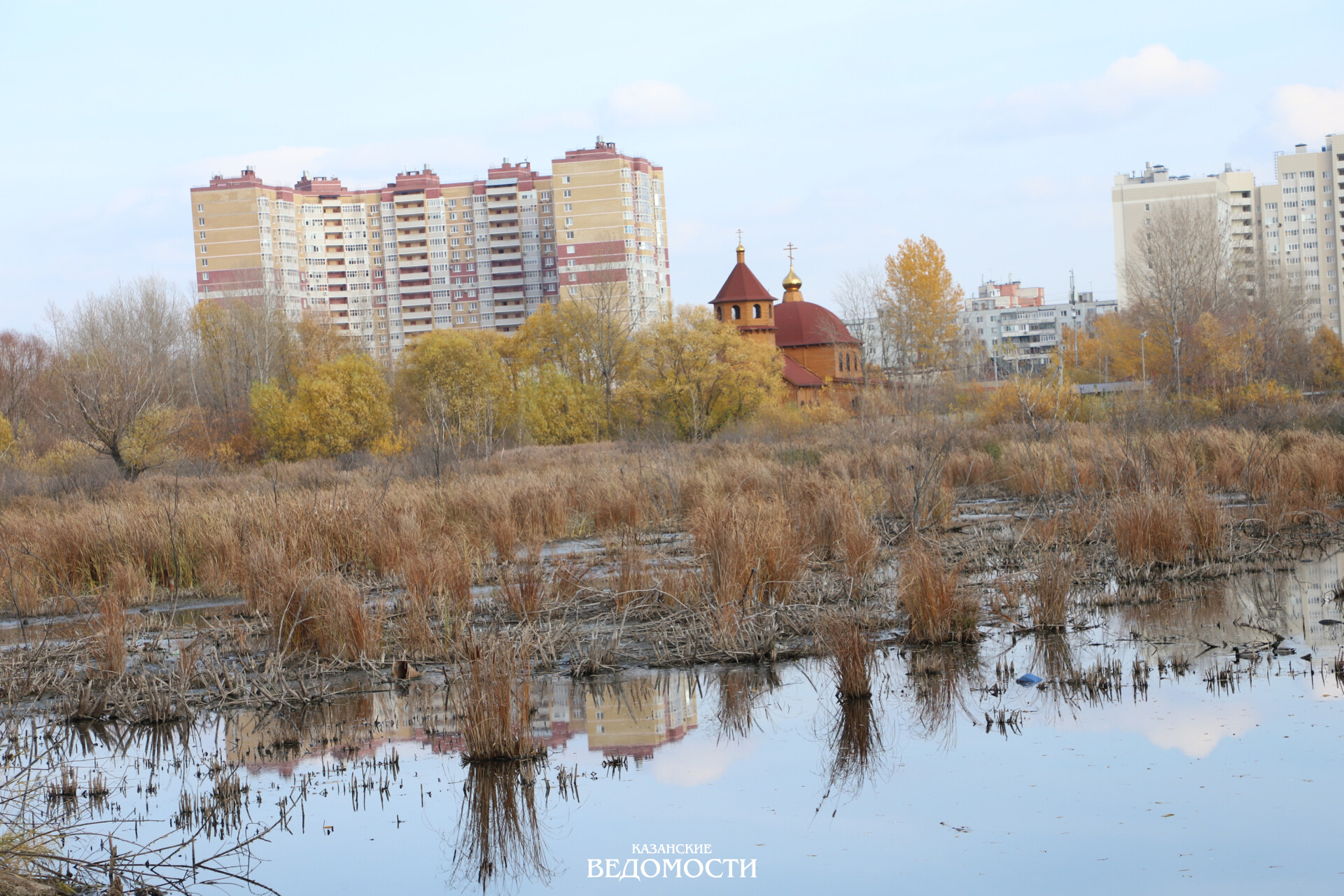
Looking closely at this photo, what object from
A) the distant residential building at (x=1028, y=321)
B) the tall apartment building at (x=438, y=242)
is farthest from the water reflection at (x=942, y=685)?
the distant residential building at (x=1028, y=321)

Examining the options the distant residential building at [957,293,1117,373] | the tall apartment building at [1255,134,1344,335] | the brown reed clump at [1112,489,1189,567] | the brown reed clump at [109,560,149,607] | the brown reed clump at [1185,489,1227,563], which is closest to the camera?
the brown reed clump at [1112,489,1189,567]

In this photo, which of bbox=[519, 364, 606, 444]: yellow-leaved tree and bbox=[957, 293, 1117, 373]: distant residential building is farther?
bbox=[957, 293, 1117, 373]: distant residential building

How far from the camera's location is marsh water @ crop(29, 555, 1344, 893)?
4594mm

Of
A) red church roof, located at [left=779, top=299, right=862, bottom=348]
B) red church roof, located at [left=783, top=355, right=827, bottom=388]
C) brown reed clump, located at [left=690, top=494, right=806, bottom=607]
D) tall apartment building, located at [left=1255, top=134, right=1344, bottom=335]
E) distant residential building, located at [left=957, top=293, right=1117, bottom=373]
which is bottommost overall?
brown reed clump, located at [left=690, top=494, right=806, bottom=607]

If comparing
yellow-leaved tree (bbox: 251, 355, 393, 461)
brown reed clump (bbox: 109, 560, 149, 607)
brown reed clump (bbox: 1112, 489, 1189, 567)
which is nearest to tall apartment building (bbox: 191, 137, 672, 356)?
yellow-leaved tree (bbox: 251, 355, 393, 461)

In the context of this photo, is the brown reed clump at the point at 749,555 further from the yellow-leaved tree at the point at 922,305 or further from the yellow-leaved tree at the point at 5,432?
the yellow-leaved tree at the point at 922,305

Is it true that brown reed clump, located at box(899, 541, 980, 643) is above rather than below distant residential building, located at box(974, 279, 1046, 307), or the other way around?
below

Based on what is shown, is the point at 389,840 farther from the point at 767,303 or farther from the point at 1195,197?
the point at 1195,197

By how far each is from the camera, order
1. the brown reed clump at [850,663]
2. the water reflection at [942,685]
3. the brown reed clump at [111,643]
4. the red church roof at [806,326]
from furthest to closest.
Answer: the red church roof at [806,326], the brown reed clump at [111,643], the brown reed clump at [850,663], the water reflection at [942,685]

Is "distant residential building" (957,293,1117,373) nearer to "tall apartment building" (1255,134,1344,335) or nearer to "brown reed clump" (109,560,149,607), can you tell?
"tall apartment building" (1255,134,1344,335)

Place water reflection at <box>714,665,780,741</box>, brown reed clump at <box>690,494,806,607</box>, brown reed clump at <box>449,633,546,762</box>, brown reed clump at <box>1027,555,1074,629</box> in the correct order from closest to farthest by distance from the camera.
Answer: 1. brown reed clump at <box>449,633,546,762</box>
2. water reflection at <box>714,665,780,741</box>
3. brown reed clump at <box>1027,555,1074,629</box>
4. brown reed clump at <box>690,494,806,607</box>

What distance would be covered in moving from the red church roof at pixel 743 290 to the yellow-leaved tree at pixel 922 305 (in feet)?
21.0

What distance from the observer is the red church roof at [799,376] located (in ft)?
190

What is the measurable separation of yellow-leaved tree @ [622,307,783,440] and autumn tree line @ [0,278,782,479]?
69 mm
